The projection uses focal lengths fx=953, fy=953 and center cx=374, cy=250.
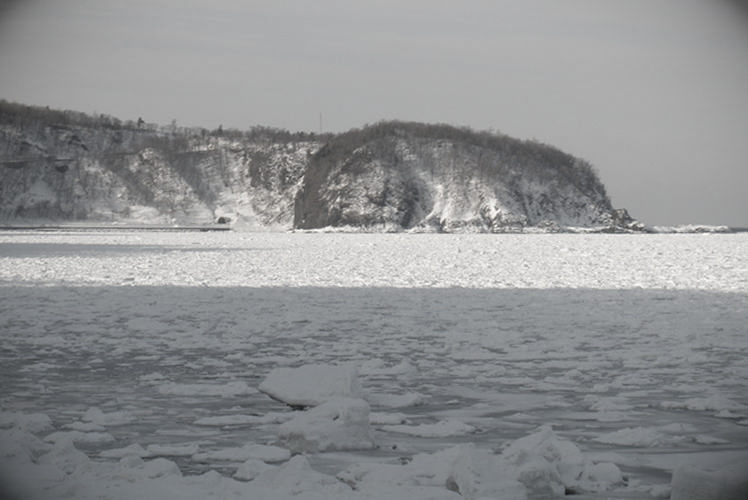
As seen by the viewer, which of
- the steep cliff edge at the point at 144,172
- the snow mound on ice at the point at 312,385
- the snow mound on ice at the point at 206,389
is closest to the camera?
the snow mound on ice at the point at 312,385

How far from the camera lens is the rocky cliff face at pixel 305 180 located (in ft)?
252

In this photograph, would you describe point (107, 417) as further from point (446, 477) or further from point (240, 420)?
point (446, 477)

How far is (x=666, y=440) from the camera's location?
437 cm

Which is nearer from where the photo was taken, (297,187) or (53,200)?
(53,200)

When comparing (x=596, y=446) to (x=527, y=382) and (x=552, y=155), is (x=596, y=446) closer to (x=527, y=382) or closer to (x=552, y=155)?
(x=527, y=382)

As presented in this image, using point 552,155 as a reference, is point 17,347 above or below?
below

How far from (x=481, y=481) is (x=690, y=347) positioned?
4.30 metres

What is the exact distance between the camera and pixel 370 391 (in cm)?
563

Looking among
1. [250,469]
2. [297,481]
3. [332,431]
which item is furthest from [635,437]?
[250,469]

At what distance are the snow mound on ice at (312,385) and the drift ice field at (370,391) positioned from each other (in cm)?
1

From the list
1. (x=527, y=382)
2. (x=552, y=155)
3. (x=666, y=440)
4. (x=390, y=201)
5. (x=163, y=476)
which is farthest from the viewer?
(x=552, y=155)

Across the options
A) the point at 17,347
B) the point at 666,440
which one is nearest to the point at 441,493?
the point at 666,440

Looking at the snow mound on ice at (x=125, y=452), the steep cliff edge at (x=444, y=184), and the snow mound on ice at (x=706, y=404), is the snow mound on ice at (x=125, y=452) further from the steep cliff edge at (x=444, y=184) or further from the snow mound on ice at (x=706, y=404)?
the steep cliff edge at (x=444, y=184)

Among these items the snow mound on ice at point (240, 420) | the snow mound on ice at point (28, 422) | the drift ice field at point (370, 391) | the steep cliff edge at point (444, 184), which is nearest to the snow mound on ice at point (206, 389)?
the drift ice field at point (370, 391)
